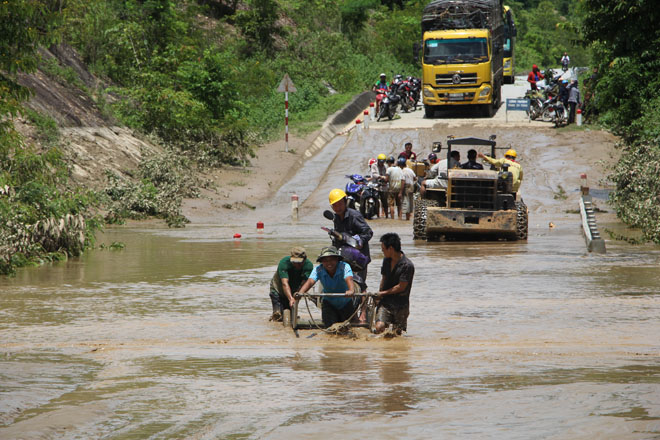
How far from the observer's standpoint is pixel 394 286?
10930 mm

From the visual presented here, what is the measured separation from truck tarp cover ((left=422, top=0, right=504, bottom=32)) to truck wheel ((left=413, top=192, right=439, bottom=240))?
1769cm

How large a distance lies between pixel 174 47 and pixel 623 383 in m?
29.3

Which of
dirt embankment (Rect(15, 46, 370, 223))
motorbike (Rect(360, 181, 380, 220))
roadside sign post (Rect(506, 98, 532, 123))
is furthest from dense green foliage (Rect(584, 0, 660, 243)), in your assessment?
dirt embankment (Rect(15, 46, 370, 223))

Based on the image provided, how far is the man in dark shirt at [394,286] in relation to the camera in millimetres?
10820

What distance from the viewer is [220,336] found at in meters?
11.3

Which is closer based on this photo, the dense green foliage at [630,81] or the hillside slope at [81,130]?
the dense green foliage at [630,81]

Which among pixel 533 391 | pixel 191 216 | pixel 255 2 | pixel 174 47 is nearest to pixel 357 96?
pixel 255 2

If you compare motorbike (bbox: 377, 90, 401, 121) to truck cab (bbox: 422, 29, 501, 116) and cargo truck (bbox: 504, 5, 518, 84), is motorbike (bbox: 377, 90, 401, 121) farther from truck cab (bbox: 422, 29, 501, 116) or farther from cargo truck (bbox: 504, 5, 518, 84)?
cargo truck (bbox: 504, 5, 518, 84)

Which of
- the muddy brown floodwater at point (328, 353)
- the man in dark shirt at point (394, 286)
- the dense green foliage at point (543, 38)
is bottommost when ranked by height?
the muddy brown floodwater at point (328, 353)

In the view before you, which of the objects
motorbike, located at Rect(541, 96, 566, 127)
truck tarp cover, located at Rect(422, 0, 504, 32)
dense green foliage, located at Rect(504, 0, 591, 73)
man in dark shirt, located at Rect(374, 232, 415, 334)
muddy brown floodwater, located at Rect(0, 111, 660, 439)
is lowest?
muddy brown floodwater, located at Rect(0, 111, 660, 439)

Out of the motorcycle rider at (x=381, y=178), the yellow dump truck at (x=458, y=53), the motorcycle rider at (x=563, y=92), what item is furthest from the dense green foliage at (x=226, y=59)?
the motorcycle rider at (x=563, y=92)

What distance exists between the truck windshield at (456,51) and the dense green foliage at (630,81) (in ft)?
29.3

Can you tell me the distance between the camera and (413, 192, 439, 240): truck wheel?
21094mm

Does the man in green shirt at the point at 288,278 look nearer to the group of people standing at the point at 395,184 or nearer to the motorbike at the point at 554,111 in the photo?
the group of people standing at the point at 395,184
